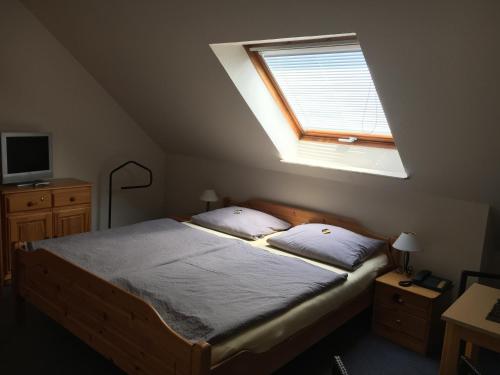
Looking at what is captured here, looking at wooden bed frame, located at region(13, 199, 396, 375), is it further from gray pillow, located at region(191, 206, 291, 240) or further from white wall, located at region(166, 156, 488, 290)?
gray pillow, located at region(191, 206, 291, 240)

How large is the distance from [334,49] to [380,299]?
1.74 meters

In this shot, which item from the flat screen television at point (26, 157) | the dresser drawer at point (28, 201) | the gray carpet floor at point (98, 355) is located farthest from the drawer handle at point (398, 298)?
the flat screen television at point (26, 157)

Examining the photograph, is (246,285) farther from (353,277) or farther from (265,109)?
(265,109)

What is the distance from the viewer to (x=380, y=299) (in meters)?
3.03

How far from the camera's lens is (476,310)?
2.03 m

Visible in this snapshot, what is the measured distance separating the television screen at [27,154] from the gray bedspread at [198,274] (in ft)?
3.12

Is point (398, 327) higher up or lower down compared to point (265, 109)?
lower down

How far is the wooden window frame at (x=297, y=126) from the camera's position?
3.30 meters

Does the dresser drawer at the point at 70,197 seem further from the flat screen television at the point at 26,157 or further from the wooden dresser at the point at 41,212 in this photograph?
the flat screen television at the point at 26,157

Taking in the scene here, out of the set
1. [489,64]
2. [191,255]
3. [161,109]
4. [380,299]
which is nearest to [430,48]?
[489,64]

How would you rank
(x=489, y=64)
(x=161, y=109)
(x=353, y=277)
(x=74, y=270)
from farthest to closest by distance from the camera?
(x=161, y=109)
(x=353, y=277)
(x=74, y=270)
(x=489, y=64)

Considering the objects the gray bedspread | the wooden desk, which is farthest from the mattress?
the wooden desk

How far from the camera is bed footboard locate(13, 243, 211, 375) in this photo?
1893 millimetres

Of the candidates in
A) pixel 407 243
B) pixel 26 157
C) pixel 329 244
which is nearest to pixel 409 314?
pixel 407 243
